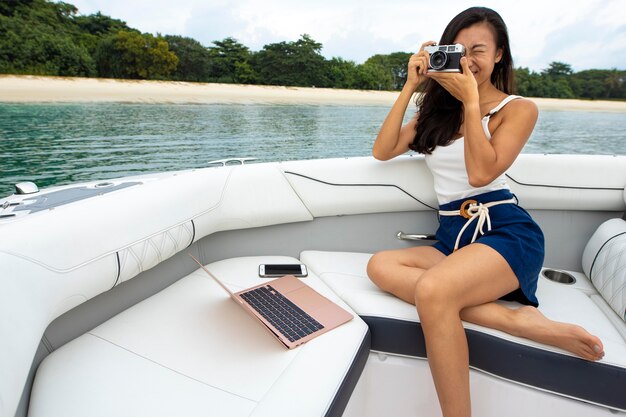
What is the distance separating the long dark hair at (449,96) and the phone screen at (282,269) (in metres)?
0.60

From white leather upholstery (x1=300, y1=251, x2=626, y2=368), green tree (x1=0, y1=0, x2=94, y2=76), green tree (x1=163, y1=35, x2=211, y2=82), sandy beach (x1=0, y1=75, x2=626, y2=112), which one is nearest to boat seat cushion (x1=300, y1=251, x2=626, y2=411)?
white leather upholstery (x1=300, y1=251, x2=626, y2=368)

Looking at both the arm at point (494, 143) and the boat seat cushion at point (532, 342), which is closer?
the boat seat cushion at point (532, 342)

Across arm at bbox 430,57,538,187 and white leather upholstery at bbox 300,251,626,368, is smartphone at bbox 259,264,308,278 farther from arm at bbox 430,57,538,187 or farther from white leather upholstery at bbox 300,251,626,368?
arm at bbox 430,57,538,187

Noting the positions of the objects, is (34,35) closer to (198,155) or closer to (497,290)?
(198,155)

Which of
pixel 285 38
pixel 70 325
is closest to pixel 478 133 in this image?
pixel 70 325

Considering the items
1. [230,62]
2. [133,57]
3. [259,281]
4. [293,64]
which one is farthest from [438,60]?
[230,62]

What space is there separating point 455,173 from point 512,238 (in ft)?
0.95

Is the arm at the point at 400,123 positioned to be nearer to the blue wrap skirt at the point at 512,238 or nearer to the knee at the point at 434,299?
the blue wrap skirt at the point at 512,238

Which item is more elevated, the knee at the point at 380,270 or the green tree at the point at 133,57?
the green tree at the point at 133,57

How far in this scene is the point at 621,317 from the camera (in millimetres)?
1109

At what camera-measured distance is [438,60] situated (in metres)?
1.19

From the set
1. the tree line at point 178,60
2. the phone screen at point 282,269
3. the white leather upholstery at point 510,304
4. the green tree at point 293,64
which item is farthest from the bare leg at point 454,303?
the green tree at point 293,64

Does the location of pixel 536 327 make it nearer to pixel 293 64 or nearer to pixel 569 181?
pixel 569 181

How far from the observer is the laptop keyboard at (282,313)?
3.24 ft
